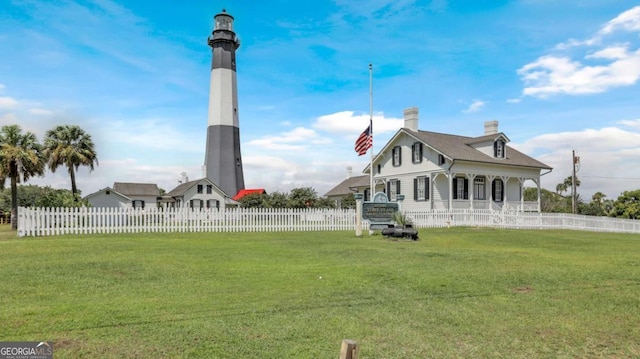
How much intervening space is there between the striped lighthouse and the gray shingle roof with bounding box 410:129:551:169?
2154 centimetres

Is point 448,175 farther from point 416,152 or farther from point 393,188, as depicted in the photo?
point 393,188

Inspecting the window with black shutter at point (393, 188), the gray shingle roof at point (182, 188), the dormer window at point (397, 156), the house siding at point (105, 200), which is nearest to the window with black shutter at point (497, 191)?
the window with black shutter at point (393, 188)

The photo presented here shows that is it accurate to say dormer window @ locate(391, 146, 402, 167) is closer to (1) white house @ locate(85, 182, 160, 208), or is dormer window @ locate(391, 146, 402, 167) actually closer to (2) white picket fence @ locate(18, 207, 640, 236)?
(2) white picket fence @ locate(18, 207, 640, 236)

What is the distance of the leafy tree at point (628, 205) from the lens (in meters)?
36.1

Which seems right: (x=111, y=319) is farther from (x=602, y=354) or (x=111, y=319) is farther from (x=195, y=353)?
(x=602, y=354)

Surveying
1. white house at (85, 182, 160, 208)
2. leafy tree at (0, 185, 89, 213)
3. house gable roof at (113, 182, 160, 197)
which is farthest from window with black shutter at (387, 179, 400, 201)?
house gable roof at (113, 182, 160, 197)

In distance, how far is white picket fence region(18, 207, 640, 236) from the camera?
18.2 m

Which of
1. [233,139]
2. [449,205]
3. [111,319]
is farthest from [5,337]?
[233,139]

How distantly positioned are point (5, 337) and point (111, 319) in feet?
3.46

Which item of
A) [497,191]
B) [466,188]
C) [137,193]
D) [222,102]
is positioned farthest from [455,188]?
[137,193]

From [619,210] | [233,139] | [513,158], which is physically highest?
[233,139]

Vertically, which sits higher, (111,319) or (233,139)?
(233,139)

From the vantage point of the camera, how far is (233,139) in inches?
1852

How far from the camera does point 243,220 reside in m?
22.0
